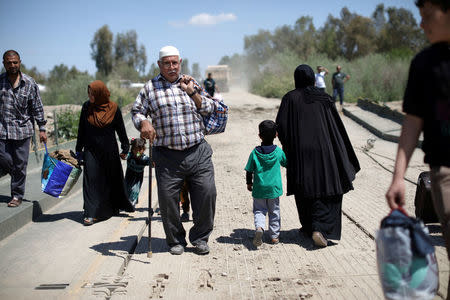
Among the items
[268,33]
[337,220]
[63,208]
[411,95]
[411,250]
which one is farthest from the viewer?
[268,33]

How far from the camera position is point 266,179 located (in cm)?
512

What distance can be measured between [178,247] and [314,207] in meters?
1.56

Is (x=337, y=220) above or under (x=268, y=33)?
under

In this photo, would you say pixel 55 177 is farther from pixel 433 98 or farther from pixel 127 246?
pixel 433 98

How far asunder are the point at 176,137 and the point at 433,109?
272 cm

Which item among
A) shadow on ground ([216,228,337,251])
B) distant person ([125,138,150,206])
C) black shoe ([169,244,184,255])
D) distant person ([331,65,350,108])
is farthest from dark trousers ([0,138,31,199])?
distant person ([331,65,350,108])

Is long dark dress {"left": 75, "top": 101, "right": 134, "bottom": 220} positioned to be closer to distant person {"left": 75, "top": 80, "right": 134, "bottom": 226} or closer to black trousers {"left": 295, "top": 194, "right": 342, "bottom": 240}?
distant person {"left": 75, "top": 80, "right": 134, "bottom": 226}

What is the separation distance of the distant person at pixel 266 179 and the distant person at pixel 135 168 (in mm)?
2256

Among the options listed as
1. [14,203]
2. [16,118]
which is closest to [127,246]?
[14,203]

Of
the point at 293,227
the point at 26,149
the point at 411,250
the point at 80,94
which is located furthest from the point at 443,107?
the point at 80,94

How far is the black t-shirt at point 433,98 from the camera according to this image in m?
2.46

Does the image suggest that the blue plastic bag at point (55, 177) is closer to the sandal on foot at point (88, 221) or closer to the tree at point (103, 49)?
the sandal on foot at point (88, 221)

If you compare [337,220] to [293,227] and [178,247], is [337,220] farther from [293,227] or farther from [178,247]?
[178,247]

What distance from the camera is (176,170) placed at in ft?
15.8
